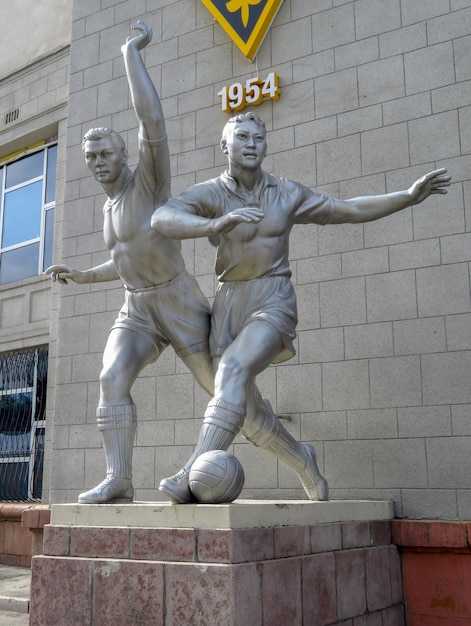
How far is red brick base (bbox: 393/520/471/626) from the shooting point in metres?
5.27

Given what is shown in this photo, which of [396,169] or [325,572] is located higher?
[396,169]

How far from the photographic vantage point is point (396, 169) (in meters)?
6.39

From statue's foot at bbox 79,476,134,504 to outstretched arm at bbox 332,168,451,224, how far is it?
2006 millimetres

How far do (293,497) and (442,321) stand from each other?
183 centimetres

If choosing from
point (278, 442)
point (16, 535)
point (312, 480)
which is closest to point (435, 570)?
point (312, 480)

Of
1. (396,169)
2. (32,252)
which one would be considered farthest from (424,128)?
(32,252)

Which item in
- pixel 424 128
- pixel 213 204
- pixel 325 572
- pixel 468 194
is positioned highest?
pixel 424 128

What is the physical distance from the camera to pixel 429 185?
463 cm

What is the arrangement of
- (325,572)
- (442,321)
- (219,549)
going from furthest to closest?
(442,321)
(325,572)
(219,549)

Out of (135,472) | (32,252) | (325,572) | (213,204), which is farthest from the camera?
(32,252)

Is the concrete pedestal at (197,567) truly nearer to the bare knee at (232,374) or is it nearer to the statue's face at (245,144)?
the bare knee at (232,374)

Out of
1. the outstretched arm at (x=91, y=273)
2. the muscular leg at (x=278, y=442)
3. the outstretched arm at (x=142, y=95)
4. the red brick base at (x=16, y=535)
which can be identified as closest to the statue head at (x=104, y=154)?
the outstretched arm at (x=142, y=95)

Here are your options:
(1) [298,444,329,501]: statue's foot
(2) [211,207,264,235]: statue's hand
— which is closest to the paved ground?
(1) [298,444,329,501]: statue's foot

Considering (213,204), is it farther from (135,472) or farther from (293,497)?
(135,472)
